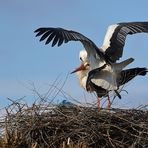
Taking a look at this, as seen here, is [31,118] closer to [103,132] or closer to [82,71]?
[103,132]

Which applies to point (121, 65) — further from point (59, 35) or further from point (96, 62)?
point (59, 35)

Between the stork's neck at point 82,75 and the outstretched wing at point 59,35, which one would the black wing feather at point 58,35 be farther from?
the stork's neck at point 82,75

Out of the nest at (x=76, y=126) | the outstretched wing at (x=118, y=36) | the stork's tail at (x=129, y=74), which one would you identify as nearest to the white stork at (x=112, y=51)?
the outstretched wing at (x=118, y=36)

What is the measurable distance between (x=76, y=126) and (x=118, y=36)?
2086mm

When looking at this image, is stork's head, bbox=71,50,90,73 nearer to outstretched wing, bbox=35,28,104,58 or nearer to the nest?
outstretched wing, bbox=35,28,104,58

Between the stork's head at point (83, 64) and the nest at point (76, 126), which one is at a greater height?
the stork's head at point (83, 64)

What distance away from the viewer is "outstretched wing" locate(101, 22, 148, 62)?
9.88 meters

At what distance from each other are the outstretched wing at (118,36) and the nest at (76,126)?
1537 millimetres

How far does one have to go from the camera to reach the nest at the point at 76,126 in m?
8.20

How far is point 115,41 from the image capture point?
32.7ft

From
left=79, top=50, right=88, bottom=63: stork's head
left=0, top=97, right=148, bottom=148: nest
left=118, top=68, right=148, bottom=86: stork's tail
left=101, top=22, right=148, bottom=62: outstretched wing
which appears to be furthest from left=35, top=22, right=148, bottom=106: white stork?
left=0, top=97, right=148, bottom=148: nest

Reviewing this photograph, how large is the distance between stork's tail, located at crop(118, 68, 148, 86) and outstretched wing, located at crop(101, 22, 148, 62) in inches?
9.4

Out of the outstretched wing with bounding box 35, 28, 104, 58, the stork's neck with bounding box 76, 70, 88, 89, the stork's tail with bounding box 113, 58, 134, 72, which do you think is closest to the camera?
the outstretched wing with bounding box 35, 28, 104, 58

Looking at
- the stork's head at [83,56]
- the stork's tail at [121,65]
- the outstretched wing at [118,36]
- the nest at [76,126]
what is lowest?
the nest at [76,126]
